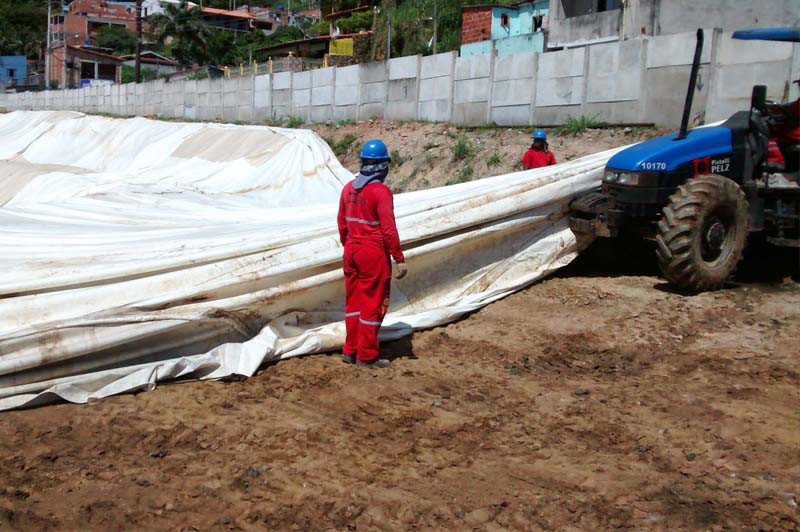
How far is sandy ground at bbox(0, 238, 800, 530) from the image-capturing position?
3738 millimetres

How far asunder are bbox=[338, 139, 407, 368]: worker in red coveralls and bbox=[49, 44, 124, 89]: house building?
68.3 meters

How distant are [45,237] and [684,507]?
19.1 ft

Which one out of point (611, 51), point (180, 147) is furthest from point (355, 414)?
point (180, 147)

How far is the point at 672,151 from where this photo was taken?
7.30m

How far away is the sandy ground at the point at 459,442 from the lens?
12.3 feet

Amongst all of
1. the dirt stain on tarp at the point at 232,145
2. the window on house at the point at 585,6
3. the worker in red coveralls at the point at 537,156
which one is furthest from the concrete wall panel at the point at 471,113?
the window on house at the point at 585,6

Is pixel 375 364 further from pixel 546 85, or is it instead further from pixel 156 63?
pixel 156 63

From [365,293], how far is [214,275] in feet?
3.52

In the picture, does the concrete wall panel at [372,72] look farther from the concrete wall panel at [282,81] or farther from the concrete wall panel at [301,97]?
the concrete wall panel at [282,81]

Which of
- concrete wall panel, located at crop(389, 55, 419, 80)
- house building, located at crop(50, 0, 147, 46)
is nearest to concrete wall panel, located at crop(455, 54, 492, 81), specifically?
concrete wall panel, located at crop(389, 55, 419, 80)

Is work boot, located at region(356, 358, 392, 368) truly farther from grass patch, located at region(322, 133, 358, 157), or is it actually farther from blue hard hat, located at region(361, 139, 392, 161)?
grass patch, located at region(322, 133, 358, 157)

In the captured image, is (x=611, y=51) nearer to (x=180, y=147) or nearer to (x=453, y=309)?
(x=453, y=309)

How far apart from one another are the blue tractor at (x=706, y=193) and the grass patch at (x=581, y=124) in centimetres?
618

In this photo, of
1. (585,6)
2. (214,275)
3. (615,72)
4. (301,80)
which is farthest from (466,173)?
(585,6)
